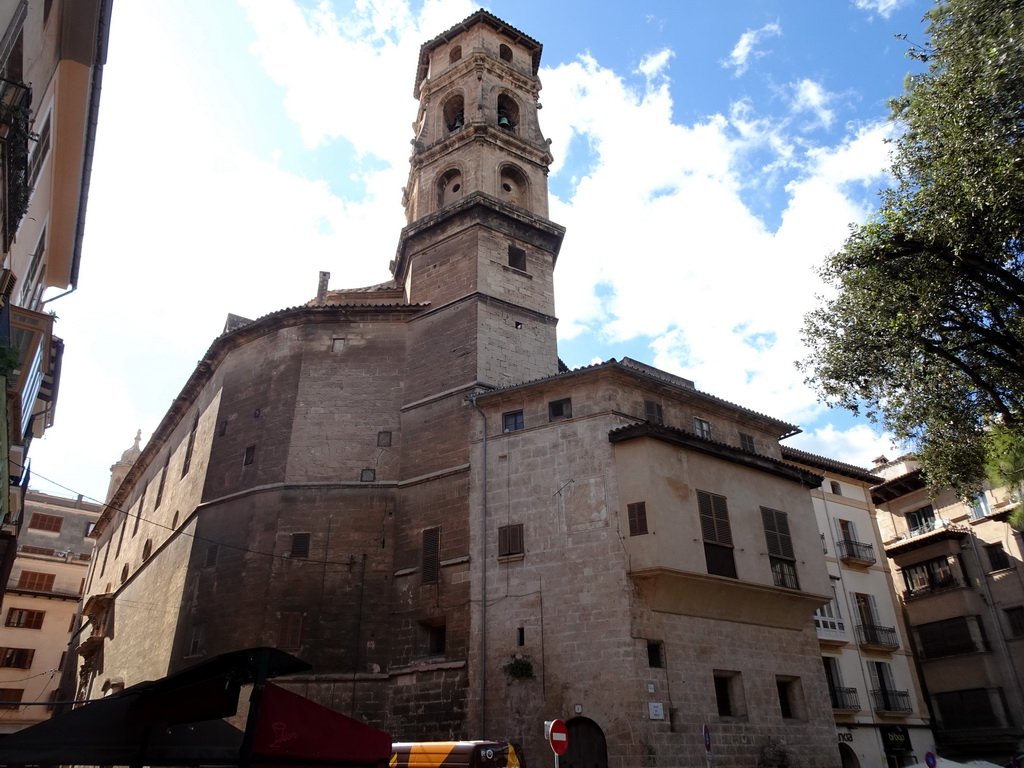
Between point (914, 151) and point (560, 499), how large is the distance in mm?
10839

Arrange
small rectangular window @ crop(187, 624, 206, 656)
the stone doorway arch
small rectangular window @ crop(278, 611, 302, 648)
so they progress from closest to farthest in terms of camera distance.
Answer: the stone doorway arch
small rectangular window @ crop(278, 611, 302, 648)
small rectangular window @ crop(187, 624, 206, 656)

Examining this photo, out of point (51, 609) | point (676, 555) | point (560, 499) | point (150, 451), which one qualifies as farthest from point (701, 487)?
point (51, 609)

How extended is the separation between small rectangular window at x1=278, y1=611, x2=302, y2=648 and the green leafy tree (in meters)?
14.2

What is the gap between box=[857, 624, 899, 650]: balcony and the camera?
84.6ft

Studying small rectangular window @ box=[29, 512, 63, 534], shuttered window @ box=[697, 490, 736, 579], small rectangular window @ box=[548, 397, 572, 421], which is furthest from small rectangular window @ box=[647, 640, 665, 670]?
small rectangular window @ box=[29, 512, 63, 534]

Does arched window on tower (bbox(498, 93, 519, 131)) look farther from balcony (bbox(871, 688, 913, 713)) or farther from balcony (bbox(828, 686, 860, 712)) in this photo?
balcony (bbox(871, 688, 913, 713))

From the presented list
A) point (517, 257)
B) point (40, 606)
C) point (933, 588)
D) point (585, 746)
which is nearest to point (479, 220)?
point (517, 257)

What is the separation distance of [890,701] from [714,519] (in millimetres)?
11713

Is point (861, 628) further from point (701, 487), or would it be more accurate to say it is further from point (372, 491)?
point (372, 491)

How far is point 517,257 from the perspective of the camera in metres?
26.7

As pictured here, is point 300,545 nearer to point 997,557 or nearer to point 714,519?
point 714,519

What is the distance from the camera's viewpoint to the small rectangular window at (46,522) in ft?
160

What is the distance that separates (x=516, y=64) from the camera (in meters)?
33.0

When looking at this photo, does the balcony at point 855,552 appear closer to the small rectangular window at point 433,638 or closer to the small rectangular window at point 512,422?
the small rectangular window at point 512,422
